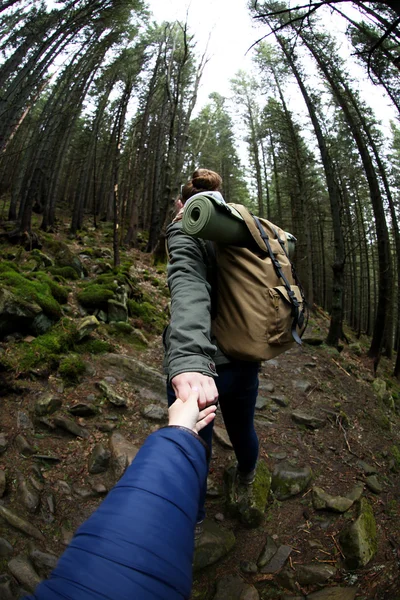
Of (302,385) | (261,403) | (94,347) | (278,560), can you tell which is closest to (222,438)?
(261,403)

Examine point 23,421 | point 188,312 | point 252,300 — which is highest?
point 252,300

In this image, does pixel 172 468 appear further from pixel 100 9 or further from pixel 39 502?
pixel 100 9

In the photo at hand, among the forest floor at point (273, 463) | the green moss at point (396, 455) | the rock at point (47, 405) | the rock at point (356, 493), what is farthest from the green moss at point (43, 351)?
the green moss at point (396, 455)

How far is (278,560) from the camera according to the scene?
7.30ft

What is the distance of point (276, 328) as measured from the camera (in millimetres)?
1535

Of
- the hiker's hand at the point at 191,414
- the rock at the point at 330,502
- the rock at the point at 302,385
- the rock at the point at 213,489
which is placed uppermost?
the hiker's hand at the point at 191,414

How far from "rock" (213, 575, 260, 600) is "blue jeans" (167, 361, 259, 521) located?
0.43 meters

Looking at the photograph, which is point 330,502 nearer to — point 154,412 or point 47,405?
point 154,412

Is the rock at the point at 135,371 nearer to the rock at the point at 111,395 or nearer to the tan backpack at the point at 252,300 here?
the rock at the point at 111,395

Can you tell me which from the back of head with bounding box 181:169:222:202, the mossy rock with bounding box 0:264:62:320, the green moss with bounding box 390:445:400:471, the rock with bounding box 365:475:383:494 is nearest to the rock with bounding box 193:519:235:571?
the rock with bounding box 365:475:383:494

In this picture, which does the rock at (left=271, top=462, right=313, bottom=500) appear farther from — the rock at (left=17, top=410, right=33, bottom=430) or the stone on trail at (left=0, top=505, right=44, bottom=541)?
the rock at (left=17, top=410, right=33, bottom=430)

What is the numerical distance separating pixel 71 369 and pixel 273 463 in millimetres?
2633

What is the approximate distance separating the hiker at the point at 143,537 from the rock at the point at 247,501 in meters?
2.17

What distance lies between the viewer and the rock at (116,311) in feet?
18.2
